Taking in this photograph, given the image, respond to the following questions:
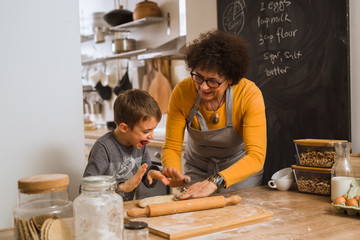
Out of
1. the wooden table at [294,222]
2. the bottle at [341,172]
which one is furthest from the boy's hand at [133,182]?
the bottle at [341,172]

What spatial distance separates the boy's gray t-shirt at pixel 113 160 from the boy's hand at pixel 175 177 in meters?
0.22

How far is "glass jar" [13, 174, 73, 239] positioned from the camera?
2.77 feet

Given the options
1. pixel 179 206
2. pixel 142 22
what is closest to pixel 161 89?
pixel 142 22

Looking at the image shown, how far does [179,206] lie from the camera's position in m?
1.30

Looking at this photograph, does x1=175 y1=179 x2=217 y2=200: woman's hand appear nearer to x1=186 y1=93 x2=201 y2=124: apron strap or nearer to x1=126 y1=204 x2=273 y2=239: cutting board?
x1=126 y1=204 x2=273 y2=239: cutting board

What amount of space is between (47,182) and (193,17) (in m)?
2.30

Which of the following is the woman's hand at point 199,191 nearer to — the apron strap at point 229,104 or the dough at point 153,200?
the dough at point 153,200

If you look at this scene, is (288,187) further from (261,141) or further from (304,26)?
(304,26)

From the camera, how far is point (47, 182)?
33.1 inches

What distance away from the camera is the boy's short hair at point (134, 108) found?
5.56 ft

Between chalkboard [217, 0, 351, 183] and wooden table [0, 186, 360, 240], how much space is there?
617 mm

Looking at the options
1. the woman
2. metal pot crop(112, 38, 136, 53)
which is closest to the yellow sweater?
the woman

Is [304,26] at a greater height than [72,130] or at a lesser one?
greater

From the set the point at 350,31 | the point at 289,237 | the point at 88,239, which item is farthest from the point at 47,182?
the point at 350,31
